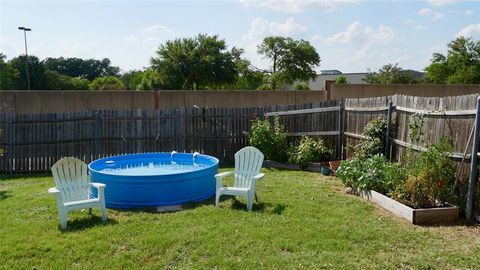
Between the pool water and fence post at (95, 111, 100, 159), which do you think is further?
fence post at (95, 111, 100, 159)

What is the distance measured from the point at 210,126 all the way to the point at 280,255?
22.8 ft

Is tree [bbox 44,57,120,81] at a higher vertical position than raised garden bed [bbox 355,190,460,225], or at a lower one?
higher

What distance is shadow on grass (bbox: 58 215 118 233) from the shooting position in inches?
201

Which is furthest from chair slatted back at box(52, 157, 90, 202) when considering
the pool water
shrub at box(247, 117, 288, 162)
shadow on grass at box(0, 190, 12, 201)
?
shrub at box(247, 117, 288, 162)

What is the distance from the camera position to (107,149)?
10430 millimetres

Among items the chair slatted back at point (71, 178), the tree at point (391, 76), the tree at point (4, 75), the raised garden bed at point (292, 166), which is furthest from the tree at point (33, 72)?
the chair slatted back at point (71, 178)

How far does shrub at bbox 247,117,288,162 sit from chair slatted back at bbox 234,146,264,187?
10.6ft

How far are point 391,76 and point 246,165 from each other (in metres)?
52.7

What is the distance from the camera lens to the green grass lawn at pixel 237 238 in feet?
13.4

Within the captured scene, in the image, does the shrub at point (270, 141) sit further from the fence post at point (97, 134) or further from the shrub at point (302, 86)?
the shrub at point (302, 86)

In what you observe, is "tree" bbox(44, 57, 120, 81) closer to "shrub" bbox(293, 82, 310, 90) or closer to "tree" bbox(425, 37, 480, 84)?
"shrub" bbox(293, 82, 310, 90)

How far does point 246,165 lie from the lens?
266 inches

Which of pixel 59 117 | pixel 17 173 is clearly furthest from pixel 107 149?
pixel 17 173

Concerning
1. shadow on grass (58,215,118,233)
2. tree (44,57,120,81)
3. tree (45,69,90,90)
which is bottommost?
shadow on grass (58,215,118,233)
